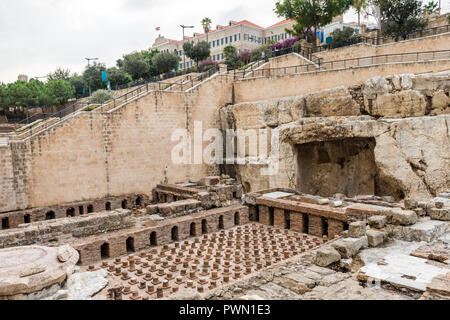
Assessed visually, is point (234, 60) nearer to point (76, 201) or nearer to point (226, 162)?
point (226, 162)

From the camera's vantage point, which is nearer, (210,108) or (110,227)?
(110,227)

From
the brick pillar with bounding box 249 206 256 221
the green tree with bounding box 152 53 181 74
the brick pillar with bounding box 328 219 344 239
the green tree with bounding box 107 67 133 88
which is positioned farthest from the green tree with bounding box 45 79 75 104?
the brick pillar with bounding box 328 219 344 239

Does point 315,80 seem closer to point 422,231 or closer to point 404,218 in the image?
point 404,218

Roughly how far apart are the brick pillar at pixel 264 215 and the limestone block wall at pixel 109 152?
26.0 feet

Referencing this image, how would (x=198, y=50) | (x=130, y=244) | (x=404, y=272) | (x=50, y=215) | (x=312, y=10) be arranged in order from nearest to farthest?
1. (x=404, y=272)
2. (x=130, y=244)
3. (x=50, y=215)
4. (x=312, y=10)
5. (x=198, y=50)

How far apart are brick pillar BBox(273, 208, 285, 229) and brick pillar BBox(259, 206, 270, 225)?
0.42m

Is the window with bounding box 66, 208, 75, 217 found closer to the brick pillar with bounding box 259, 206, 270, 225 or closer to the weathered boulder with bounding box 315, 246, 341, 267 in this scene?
the brick pillar with bounding box 259, 206, 270, 225

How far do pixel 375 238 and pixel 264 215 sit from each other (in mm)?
6652

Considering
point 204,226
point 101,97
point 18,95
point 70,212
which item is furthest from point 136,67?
point 204,226

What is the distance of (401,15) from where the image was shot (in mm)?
31859

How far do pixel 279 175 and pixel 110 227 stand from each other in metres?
9.69

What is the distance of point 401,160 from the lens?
15.0 metres

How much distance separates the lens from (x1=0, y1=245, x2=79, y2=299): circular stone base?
6.46 m
